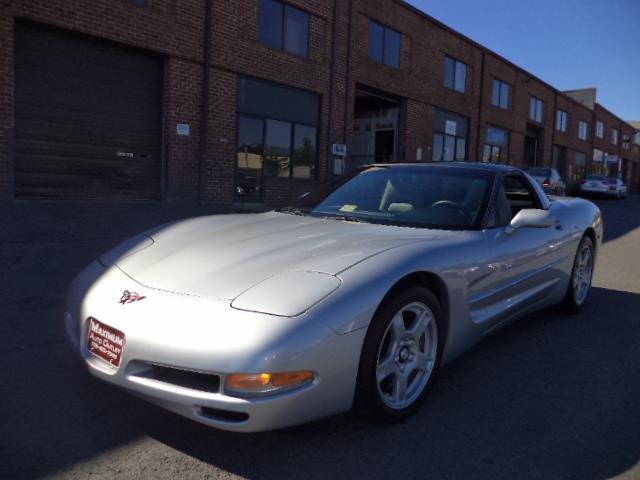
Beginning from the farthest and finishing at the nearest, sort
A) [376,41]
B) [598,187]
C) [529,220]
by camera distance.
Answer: [598,187] → [376,41] → [529,220]

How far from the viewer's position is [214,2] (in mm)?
12133

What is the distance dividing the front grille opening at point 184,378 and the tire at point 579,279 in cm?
357

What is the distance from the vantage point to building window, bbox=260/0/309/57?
13570 mm

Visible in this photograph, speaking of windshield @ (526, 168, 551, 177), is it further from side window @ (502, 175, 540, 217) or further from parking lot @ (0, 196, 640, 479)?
parking lot @ (0, 196, 640, 479)

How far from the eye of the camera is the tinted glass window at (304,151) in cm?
1505

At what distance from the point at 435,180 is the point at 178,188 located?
9.24 metres

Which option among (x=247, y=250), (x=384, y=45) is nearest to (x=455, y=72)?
(x=384, y=45)

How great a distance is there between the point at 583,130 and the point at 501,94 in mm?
A: 16087

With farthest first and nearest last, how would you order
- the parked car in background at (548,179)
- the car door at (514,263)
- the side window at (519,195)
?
the parked car in background at (548,179)
the side window at (519,195)
the car door at (514,263)

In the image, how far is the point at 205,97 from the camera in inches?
483

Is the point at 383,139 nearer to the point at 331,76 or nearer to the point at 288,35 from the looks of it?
the point at 331,76

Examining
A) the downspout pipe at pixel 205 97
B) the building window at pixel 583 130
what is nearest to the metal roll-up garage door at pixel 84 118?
the downspout pipe at pixel 205 97

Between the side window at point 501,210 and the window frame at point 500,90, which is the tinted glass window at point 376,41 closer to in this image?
the window frame at point 500,90

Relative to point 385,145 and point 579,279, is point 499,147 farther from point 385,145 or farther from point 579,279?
point 579,279
